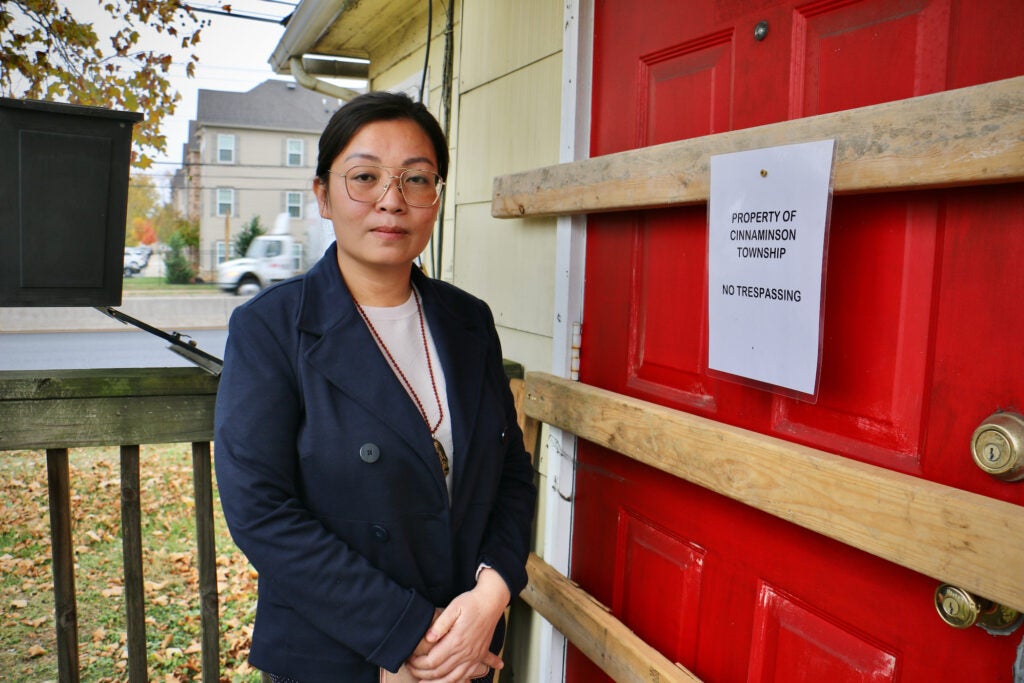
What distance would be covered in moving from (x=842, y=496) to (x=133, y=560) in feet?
5.82

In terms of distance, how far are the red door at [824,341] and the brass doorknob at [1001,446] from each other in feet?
0.07

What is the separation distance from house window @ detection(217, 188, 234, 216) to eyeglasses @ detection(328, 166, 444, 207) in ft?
101

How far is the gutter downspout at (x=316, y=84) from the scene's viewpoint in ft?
15.4

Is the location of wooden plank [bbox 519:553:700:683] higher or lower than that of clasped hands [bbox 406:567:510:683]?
lower

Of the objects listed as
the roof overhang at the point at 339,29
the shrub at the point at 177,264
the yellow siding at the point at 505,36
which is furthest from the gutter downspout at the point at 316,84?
the shrub at the point at 177,264

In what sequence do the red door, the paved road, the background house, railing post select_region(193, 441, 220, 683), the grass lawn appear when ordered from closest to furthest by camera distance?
the red door → railing post select_region(193, 441, 220, 683) → the grass lawn → the paved road → the background house

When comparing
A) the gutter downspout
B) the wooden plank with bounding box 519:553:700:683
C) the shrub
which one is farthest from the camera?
the shrub

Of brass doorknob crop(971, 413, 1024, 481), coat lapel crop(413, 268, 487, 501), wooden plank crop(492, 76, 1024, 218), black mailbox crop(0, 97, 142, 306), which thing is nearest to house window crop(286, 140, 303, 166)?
black mailbox crop(0, 97, 142, 306)

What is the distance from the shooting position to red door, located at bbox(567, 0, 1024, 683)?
1030 millimetres

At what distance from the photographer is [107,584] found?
4.44 metres

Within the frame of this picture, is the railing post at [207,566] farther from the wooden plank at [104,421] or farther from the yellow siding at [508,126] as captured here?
the yellow siding at [508,126]

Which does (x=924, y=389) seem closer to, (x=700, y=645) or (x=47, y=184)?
(x=700, y=645)

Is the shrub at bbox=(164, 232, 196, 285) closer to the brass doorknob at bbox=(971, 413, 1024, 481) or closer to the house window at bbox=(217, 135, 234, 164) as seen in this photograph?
the house window at bbox=(217, 135, 234, 164)

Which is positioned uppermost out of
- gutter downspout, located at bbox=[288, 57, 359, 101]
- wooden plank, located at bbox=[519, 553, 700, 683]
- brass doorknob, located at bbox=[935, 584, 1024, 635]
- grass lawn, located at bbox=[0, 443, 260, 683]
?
gutter downspout, located at bbox=[288, 57, 359, 101]
